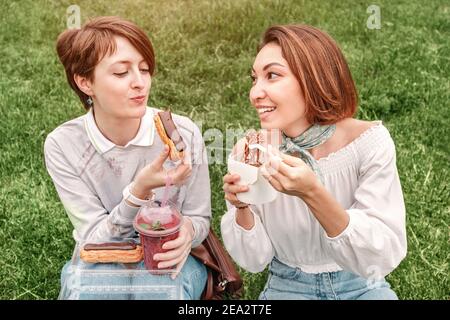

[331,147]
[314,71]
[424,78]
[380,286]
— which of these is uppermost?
[314,71]

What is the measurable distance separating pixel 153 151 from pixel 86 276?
0.30m

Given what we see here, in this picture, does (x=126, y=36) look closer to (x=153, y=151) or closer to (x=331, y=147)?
(x=153, y=151)

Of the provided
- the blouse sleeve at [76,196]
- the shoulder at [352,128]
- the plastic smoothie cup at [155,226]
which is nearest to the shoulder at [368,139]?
the shoulder at [352,128]

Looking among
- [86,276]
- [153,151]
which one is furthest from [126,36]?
[86,276]

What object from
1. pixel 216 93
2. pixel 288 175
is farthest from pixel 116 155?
pixel 216 93

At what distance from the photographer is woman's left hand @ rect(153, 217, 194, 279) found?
4.37 feet

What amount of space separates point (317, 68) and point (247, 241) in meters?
0.37

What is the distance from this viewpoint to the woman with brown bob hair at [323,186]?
122 centimetres

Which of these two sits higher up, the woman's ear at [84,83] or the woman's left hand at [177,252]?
the woman's ear at [84,83]

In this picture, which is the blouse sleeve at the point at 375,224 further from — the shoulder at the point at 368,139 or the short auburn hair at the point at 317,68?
the short auburn hair at the point at 317,68

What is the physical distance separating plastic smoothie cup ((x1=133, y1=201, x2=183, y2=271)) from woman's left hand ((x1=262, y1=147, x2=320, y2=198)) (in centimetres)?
28
